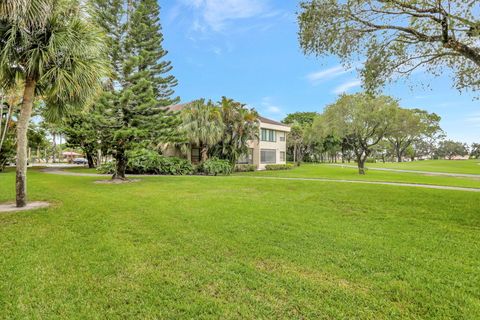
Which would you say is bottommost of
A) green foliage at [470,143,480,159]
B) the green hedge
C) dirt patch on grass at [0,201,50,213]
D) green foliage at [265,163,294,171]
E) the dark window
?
dirt patch on grass at [0,201,50,213]

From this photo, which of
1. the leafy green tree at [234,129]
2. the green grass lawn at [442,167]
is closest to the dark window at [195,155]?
the leafy green tree at [234,129]

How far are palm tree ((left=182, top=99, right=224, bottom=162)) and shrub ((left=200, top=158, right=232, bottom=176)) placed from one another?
1.49m

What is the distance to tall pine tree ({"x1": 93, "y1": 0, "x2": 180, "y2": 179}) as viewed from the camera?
1253 centimetres

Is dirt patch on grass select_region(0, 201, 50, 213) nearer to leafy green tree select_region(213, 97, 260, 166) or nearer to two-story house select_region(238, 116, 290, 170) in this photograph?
leafy green tree select_region(213, 97, 260, 166)

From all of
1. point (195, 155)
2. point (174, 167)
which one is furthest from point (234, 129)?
point (174, 167)

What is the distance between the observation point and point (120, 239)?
4637 millimetres

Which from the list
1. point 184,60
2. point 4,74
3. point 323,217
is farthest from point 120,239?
point 184,60

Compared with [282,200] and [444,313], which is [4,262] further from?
[282,200]

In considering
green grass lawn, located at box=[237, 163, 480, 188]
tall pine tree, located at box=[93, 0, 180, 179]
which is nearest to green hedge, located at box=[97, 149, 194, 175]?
tall pine tree, located at box=[93, 0, 180, 179]

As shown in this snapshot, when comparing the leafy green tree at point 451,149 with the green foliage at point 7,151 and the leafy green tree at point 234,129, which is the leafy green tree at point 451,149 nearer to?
the leafy green tree at point 234,129

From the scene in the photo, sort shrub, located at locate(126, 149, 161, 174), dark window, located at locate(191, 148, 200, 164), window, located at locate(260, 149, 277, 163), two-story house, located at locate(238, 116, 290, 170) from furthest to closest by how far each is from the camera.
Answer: window, located at locate(260, 149, 277, 163) → two-story house, located at locate(238, 116, 290, 170) → dark window, located at locate(191, 148, 200, 164) → shrub, located at locate(126, 149, 161, 174)

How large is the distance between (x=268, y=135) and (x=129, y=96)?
64.1 ft

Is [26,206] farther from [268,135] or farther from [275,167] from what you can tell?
[268,135]

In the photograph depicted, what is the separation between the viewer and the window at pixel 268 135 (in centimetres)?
2912
